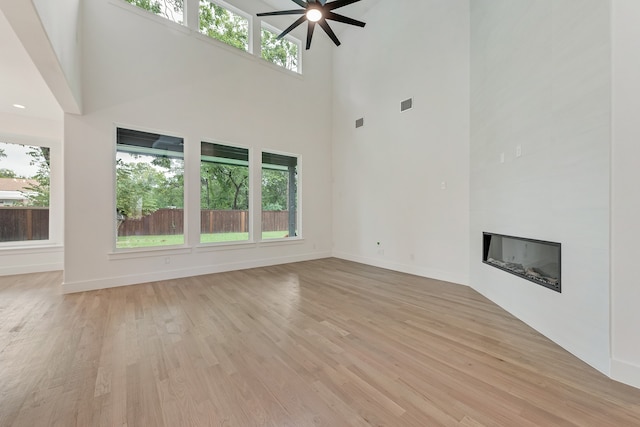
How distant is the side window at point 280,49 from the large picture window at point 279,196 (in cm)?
222

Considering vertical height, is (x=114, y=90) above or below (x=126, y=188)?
above

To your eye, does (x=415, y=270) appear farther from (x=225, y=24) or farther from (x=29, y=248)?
(x=29, y=248)

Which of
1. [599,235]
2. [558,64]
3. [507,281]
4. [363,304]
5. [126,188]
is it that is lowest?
[363,304]

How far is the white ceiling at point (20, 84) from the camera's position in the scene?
2721 mm

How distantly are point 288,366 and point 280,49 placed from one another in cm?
648

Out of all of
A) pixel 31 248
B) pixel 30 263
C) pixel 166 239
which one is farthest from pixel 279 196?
pixel 30 263

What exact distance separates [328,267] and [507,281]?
3.12 metres

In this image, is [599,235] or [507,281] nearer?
[599,235]

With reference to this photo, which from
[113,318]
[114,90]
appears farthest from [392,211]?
[114,90]

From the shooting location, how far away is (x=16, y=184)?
478 cm

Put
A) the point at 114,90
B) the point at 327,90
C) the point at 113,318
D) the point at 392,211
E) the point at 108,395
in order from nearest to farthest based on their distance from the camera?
the point at 108,395 → the point at 113,318 → the point at 114,90 → the point at 392,211 → the point at 327,90

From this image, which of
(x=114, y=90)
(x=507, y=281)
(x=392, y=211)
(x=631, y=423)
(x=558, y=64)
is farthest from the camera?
(x=392, y=211)

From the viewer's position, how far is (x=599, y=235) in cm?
185

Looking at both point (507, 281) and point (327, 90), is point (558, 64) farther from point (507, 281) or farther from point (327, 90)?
point (327, 90)
